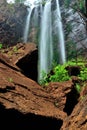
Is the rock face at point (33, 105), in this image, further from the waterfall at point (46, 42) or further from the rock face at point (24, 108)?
the waterfall at point (46, 42)

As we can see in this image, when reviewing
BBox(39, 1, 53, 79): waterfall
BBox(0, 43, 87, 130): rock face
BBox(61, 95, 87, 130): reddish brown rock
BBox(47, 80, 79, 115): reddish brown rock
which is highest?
BBox(61, 95, 87, 130): reddish brown rock

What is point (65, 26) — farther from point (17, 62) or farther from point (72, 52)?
point (17, 62)

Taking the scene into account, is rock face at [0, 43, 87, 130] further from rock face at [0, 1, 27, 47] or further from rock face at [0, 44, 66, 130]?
rock face at [0, 1, 27, 47]

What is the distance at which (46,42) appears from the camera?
27938 mm

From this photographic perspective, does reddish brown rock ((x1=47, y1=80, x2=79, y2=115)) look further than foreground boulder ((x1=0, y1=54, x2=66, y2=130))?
Yes

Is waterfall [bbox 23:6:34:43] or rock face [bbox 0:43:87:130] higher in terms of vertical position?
rock face [bbox 0:43:87:130]

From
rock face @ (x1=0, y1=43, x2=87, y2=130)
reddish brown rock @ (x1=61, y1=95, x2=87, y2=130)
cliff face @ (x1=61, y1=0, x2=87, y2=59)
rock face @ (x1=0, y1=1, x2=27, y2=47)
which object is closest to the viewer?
reddish brown rock @ (x1=61, y1=95, x2=87, y2=130)

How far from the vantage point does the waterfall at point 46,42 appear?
25.8m

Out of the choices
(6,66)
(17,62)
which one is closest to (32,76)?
(17,62)

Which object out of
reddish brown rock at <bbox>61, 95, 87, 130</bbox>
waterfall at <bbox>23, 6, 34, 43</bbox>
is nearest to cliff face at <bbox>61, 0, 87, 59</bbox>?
waterfall at <bbox>23, 6, 34, 43</bbox>

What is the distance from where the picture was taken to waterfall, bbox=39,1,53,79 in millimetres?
25812

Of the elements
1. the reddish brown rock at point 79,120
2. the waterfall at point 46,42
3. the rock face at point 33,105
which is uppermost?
the reddish brown rock at point 79,120

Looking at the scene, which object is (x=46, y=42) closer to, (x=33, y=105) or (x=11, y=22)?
(x=11, y=22)

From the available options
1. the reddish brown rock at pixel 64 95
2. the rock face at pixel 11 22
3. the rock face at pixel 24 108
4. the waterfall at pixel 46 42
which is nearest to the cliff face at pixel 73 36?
the waterfall at pixel 46 42
